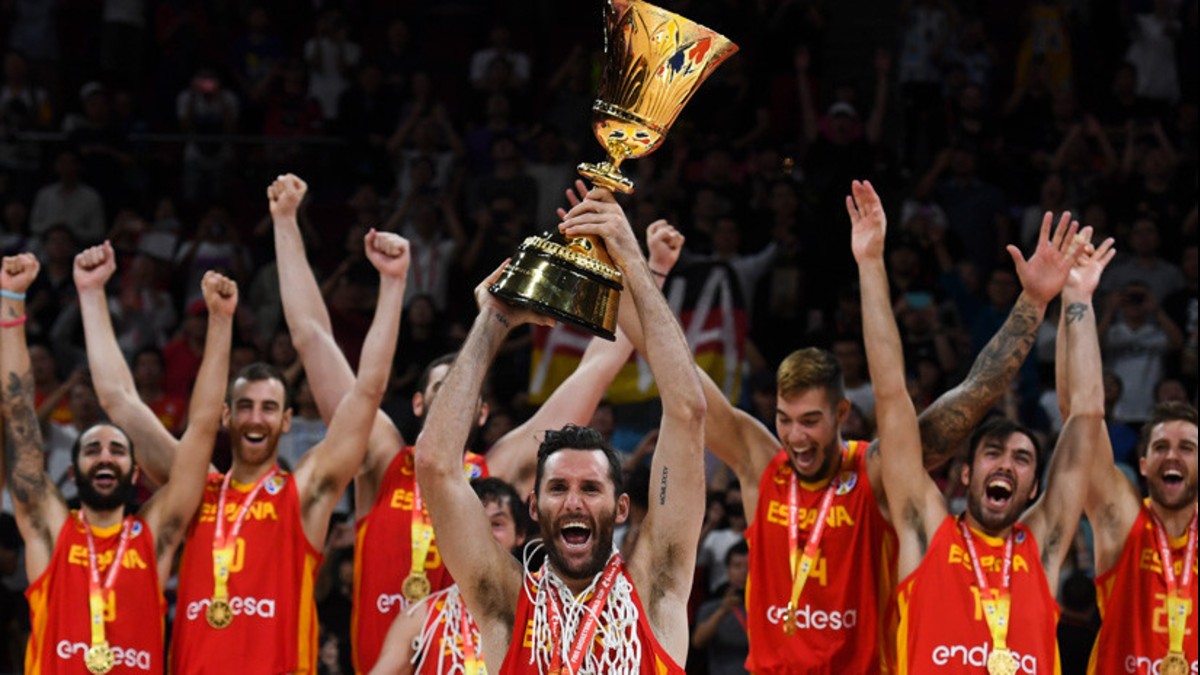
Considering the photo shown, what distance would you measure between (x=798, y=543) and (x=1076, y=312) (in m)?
1.34

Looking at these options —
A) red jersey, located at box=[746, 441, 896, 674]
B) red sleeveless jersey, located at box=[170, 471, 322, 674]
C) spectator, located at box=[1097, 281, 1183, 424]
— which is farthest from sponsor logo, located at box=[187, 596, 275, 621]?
spectator, located at box=[1097, 281, 1183, 424]

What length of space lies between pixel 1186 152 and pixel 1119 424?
2686mm

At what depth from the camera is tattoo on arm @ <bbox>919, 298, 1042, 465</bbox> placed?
6434 millimetres

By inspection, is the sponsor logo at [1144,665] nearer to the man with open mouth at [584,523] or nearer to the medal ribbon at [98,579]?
the man with open mouth at [584,523]

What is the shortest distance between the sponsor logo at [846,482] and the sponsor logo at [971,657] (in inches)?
25.9

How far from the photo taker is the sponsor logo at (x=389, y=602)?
701 centimetres

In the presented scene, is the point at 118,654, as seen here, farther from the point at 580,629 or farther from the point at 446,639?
the point at 580,629

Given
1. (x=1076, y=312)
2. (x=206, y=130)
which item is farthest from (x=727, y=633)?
(x=206, y=130)

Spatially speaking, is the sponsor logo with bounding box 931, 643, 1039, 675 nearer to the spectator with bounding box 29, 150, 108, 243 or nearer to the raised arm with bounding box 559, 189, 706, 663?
the raised arm with bounding box 559, 189, 706, 663

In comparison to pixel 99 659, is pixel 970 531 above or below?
above

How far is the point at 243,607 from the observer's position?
6.81 metres

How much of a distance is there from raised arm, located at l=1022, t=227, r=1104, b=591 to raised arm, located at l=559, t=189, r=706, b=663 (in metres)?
1.96

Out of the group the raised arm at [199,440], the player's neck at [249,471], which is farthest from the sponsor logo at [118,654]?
the player's neck at [249,471]

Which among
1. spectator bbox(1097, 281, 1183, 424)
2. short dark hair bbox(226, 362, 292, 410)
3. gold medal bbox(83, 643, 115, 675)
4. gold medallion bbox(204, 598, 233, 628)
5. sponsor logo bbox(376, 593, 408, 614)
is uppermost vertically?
spectator bbox(1097, 281, 1183, 424)
